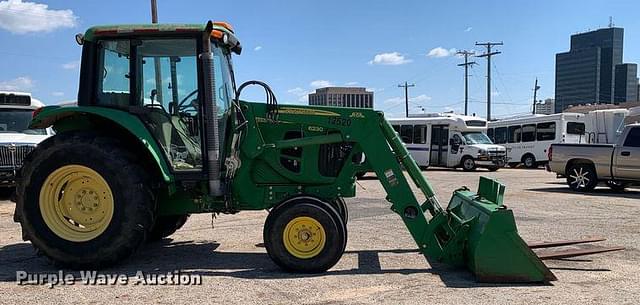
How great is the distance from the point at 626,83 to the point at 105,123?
7964 centimetres

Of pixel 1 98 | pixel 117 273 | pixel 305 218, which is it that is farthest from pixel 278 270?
pixel 1 98

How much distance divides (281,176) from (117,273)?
209 cm

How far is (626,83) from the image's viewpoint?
72688mm

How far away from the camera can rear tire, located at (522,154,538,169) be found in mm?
A: 28438

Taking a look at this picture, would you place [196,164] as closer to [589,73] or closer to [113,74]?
[113,74]

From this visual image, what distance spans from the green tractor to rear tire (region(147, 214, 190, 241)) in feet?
3.12

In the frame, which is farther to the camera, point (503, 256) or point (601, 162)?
point (601, 162)

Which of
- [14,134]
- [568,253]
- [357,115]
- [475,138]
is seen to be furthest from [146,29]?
[475,138]

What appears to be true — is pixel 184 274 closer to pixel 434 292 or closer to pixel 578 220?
pixel 434 292

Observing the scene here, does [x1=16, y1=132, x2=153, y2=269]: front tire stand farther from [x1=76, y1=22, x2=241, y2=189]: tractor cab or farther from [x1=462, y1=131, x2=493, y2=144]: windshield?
[x1=462, y1=131, x2=493, y2=144]: windshield

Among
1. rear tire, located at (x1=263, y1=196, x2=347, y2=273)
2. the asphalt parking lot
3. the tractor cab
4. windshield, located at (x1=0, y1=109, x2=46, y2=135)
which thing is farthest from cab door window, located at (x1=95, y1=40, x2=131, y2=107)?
windshield, located at (x1=0, y1=109, x2=46, y2=135)

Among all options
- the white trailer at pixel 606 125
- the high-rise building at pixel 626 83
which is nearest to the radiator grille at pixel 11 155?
the white trailer at pixel 606 125

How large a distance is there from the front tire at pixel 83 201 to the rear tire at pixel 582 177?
13.7 metres

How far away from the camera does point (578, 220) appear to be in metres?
Answer: 9.96
